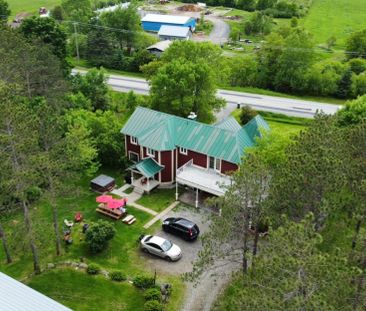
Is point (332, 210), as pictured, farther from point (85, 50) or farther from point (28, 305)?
point (85, 50)

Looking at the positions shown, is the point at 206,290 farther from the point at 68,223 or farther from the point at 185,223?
the point at 68,223

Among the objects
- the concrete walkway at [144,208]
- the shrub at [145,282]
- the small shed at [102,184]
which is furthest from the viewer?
the small shed at [102,184]

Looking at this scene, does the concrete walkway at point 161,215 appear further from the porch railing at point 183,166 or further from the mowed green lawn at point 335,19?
the mowed green lawn at point 335,19

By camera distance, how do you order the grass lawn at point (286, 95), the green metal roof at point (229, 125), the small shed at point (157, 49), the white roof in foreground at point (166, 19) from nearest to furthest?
the green metal roof at point (229, 125)
the grass lawn at point (286, 95)
the small shed at point (157, 49)
the white roof in foreground at point (166, 19)

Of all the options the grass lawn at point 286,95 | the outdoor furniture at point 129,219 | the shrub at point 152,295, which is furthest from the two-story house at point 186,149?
the grass lawn at point 286,95

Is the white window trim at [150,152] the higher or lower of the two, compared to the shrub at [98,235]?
higher

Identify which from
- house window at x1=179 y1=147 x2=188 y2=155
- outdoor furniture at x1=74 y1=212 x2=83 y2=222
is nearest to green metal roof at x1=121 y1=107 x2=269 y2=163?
house window at x1=179 y1=147 x2=188 y2=155

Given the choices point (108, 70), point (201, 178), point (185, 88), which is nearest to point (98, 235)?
point (201, 178)
